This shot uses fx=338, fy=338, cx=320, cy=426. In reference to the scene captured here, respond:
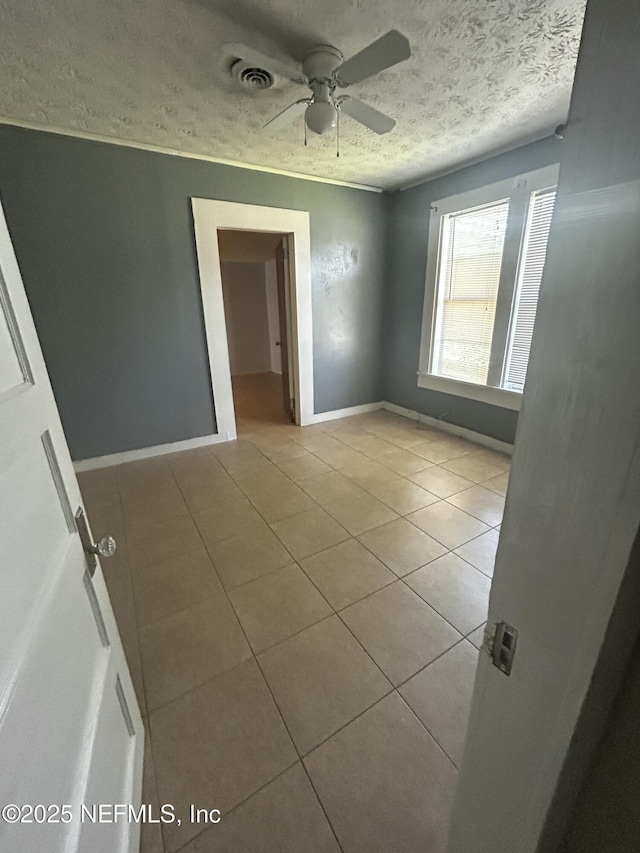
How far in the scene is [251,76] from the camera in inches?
69.2

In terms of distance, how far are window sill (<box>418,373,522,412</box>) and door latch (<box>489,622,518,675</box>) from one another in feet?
9.53

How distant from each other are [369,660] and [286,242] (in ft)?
11.9

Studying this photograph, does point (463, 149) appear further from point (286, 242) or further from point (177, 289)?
point (177, 289)

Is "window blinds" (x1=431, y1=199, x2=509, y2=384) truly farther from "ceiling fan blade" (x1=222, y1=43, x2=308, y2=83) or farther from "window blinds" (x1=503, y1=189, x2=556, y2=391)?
"ceiling fan blade" (x1=222, y1=43, x2=308, y2=83)

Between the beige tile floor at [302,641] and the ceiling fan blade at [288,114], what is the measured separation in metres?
2.43

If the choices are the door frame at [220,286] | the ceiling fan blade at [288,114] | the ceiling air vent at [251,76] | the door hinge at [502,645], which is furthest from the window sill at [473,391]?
the door hinge at [502,645]

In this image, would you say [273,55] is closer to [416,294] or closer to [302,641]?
[416,294]

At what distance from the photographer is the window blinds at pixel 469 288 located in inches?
119

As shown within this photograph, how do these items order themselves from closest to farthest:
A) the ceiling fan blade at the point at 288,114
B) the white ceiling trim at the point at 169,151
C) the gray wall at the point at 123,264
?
the ceiling fan blade at the point at 288,114
the white ceiling trim at the point at 169,151
the gray wall at the point at 123,264

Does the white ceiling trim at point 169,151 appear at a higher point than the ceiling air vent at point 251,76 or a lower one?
higher

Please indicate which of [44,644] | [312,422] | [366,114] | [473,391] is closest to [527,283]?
[473,391]

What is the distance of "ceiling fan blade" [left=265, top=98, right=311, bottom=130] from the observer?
6.25 feet

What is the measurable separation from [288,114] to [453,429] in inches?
120

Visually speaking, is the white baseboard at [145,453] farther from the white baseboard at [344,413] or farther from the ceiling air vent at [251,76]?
the ceiling air vent at [251,76]
